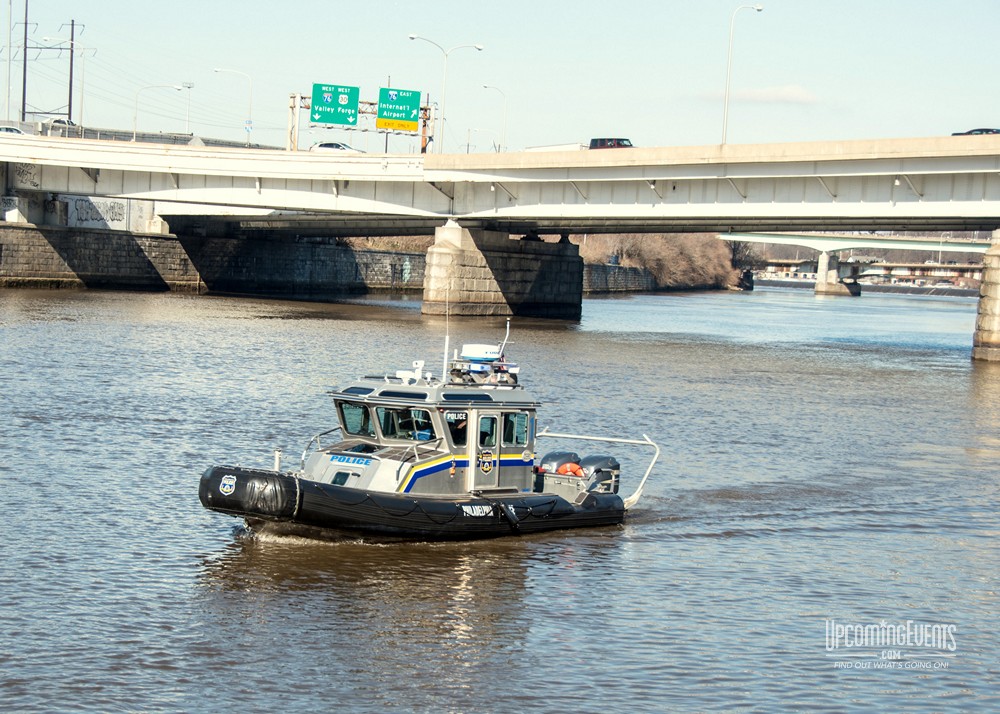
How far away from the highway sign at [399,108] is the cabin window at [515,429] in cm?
6485

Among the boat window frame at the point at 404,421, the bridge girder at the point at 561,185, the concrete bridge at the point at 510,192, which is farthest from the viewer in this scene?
the concrete bridge at the point at 510,192

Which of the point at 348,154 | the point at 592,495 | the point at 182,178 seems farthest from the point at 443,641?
the point at 182,178

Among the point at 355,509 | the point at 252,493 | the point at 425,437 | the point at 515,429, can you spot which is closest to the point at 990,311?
the point at 515,429

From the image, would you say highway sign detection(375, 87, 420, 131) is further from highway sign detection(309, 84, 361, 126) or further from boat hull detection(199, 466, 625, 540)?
boat hull detection(199, 466, 625, 540)

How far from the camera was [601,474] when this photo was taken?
832 inches

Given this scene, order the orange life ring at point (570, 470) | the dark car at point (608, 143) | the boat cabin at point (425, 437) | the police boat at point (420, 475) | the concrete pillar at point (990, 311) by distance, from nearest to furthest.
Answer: the police boat at point (420, 475) → the boat cabin at point (425, 437) → the orange life ring at point (570, 470) → the concrete pillar at point (990, 311) → the dark car at point (608, 143)

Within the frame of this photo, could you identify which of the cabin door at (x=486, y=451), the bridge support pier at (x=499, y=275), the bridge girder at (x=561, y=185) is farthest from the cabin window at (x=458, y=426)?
the bridge support pier at (x=499, y=275)

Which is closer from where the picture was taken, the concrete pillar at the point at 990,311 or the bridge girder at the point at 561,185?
the bridge girder at the point at 561,185

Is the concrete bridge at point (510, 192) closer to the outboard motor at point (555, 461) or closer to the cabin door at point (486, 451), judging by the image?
the outboard motor at point (555, 461)

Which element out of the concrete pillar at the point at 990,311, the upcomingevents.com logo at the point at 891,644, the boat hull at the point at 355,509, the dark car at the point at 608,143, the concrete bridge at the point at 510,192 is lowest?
the upcomingevents.com logo at the point at 891,644

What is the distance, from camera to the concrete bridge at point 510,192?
51562 millimetres

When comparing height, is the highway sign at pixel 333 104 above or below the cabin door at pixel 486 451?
above

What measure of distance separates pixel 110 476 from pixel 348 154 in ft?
154

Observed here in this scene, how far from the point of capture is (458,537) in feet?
60.6
